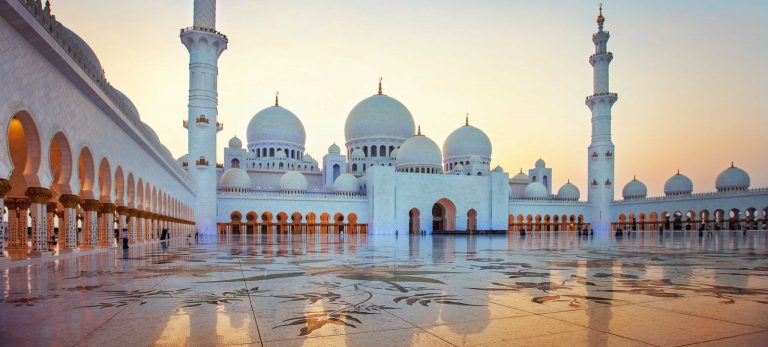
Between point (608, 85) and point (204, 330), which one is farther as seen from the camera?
point (608, 85)

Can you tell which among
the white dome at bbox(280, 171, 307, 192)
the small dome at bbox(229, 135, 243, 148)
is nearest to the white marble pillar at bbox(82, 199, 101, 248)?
the white dome at bbox(280, 171, 307, 192)

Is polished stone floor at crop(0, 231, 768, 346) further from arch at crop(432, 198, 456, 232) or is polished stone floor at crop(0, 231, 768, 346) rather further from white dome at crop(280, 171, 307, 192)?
arch at crop(432, 198, 456, 232)

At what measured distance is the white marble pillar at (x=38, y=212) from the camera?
30.4 feet

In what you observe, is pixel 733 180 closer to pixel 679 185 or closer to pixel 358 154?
pixel 679 185

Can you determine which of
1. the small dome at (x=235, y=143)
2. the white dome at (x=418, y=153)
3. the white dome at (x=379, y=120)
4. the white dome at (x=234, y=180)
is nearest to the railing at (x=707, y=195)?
the white dome at (x=418, y=153)

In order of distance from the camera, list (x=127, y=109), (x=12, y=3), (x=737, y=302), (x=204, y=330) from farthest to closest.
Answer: (x=127, y=109)
(x=12, y=3)
(x=737, y=302)
(x=204, y=330)

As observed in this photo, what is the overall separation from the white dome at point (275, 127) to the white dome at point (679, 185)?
3250 centimetres

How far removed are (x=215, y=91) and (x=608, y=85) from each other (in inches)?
1198

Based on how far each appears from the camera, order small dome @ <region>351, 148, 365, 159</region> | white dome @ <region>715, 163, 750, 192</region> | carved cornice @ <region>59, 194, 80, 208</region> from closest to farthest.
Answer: carved cornice @ <region>59, 194, 80, 208</region> < white dome @ <region>715, 163, 750, 192</region> < small dome @ <region>351, 148, 365, 159</region>

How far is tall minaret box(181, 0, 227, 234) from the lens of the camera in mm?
29984

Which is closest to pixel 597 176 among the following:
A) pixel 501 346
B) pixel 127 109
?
pixel 127 109

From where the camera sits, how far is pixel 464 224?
41.5 meters

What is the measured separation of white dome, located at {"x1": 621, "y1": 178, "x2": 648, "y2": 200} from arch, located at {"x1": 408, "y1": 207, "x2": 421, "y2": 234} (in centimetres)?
2062

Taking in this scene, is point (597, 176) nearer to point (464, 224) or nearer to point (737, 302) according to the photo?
point (464, 224)
